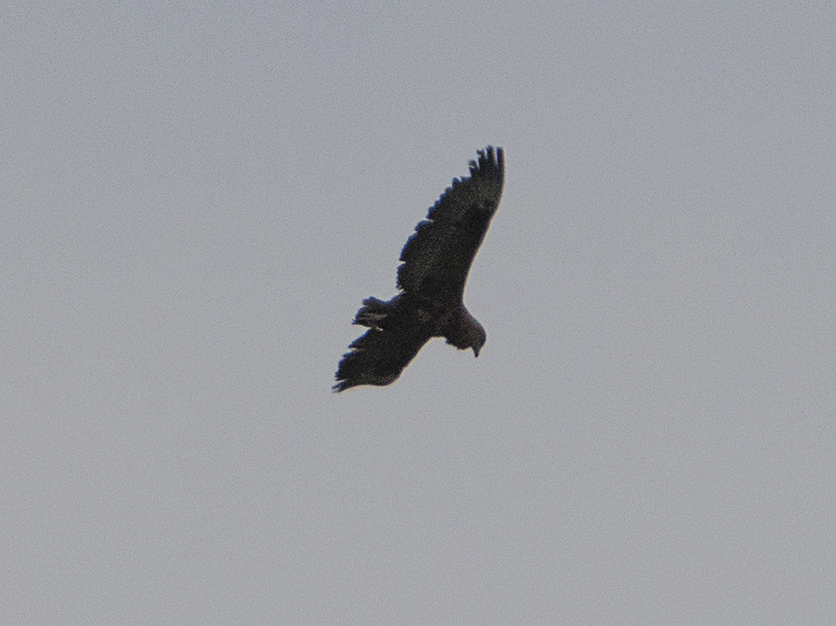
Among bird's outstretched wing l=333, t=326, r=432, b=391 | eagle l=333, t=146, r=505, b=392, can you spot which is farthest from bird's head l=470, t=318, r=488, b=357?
bird's outstretched wing l=333, t=326, r=432, b=391

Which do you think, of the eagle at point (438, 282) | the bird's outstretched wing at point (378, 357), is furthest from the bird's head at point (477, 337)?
the bird's outstretched wing at point (378, 357)

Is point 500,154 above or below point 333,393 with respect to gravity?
above

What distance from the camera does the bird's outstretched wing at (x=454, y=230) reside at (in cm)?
1067

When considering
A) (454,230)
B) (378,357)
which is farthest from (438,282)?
(378,357)

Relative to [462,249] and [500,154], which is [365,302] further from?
[500,154]

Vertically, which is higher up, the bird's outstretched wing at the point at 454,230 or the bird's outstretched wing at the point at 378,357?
the bird's outstretched wing at the point at 454,230

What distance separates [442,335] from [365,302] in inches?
33.2

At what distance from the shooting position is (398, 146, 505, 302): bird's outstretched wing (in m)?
10.7

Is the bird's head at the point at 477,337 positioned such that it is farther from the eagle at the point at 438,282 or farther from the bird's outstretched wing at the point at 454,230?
the bird's outstretched wing at the point at 454,230

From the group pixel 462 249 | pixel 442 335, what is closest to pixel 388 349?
pixel 442 335

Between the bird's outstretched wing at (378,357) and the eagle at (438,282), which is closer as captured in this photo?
the eagle at (438,282)

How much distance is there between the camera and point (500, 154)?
1076 cm

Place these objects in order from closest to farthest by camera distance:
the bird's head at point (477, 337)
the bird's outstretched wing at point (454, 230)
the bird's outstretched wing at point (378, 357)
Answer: the bird's outstretched wing at point (454, 230) → the bird's head at point (477, 337) → the bird's outstretched wing at point (378, 357)

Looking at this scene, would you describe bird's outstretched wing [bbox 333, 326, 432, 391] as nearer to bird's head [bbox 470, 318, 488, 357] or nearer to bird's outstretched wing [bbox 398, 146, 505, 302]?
bird's head [bbox 470, 318, 488, 357]
